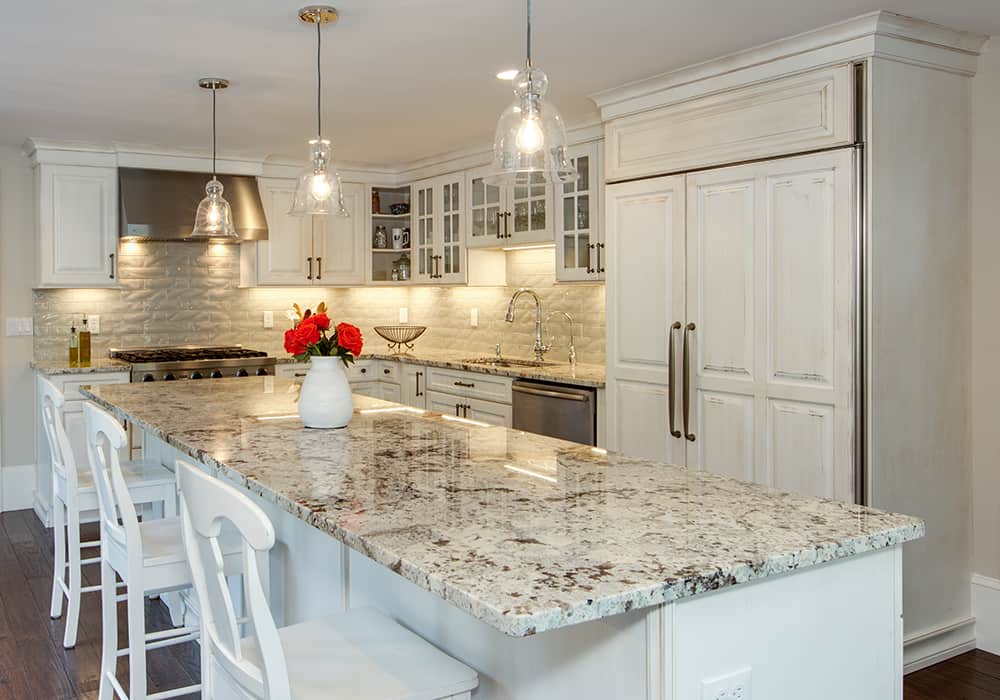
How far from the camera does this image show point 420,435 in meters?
2.71

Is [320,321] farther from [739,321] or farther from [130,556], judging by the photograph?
[739,321]

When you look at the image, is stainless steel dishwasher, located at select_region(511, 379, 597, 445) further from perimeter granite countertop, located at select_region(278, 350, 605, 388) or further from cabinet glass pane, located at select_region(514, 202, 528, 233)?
cabinet glass pane, located at select_region(514, 202, 528, 233)

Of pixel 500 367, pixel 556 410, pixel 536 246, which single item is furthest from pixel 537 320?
pixel 556 410

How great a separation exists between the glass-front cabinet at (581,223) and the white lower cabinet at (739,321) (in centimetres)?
36

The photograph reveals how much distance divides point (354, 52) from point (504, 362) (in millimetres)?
2570

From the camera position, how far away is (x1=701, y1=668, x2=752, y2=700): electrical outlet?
4.61 feet

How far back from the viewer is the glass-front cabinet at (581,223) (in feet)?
15.3

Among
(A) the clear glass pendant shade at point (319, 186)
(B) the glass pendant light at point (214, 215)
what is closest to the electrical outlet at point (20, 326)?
(B) the glass pendant light at point (214, 215)

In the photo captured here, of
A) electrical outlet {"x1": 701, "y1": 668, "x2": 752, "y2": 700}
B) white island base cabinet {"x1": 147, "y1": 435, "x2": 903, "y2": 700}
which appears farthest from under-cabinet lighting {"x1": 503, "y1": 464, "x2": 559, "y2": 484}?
electrical outlet {"x1": 701, "y1": 668, "x2": 752, "y2": 700}

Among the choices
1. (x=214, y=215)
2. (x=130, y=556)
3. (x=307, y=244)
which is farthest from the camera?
(x=307, y=244)

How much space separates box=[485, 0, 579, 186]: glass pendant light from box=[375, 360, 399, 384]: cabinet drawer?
4.17m

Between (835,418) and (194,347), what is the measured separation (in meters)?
4.48

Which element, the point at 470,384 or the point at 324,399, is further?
the point at 470,384

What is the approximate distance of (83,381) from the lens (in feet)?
17.4
